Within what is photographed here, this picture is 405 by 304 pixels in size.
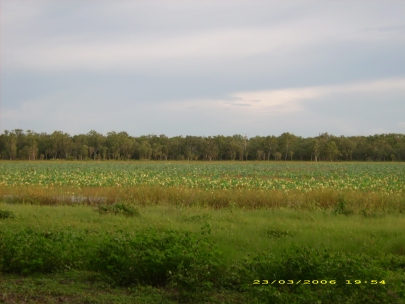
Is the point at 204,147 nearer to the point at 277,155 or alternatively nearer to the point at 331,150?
Result: the point at 277,155

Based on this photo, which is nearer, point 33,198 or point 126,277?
point 126,277

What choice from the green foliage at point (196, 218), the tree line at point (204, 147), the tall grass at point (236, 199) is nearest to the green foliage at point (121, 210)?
the green foliage at point (196, 218)

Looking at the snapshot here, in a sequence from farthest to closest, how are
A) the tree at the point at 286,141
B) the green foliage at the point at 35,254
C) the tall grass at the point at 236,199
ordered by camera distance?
the tree at the point at 286,141 → the tall grass at the point at 236,199 → the green foliage at the point at 35,254

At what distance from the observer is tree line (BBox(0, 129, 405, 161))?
9756 cm

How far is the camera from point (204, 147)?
10319cm

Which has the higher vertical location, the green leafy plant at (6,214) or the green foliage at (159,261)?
the green foliage at (159,261)

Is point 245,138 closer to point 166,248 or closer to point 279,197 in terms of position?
point 279,197

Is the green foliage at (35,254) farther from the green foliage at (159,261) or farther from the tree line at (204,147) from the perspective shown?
the tree line at (204,147)

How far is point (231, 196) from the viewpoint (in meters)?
15.6

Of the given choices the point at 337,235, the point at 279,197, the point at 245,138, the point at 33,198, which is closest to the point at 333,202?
the point at 279,197

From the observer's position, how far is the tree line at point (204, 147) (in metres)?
97.6

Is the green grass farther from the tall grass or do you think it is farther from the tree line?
the tree line

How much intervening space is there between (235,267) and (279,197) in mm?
9636

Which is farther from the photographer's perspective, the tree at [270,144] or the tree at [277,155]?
the tree at [270,144]
